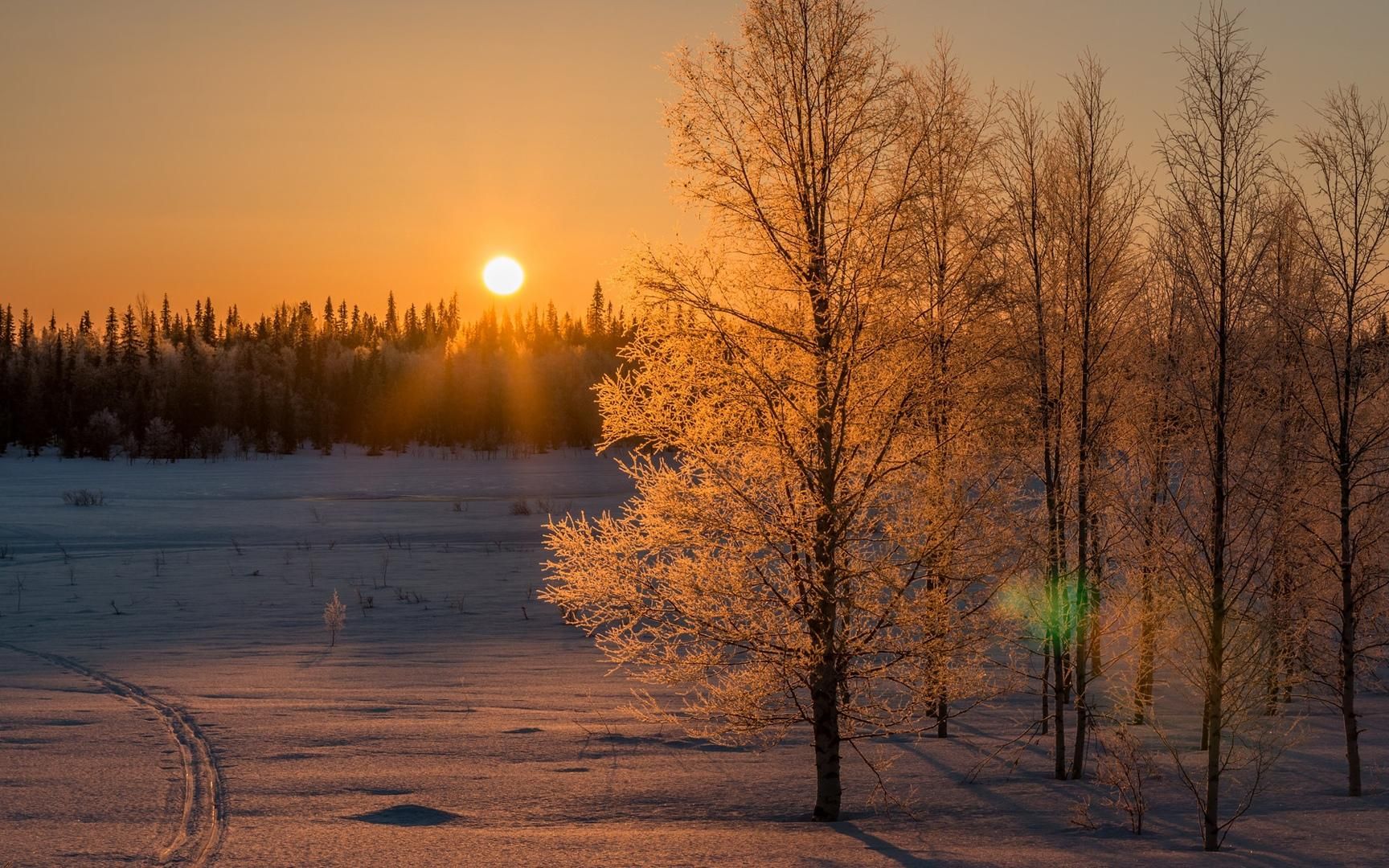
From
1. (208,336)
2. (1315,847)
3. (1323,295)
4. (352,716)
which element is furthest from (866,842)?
(208,336)

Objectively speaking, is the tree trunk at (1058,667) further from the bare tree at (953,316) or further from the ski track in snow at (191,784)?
the ski track in snow at (191,784)

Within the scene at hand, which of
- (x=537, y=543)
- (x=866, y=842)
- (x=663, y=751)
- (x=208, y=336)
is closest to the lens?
(x=866, y=842)

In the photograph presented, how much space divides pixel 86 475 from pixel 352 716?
51204mm

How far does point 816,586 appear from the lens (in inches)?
336

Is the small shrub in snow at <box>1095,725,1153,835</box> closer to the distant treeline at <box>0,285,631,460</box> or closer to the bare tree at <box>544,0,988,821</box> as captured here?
the bare tree at <box>544,0,988,821</box>

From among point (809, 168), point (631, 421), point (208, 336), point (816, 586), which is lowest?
point (816, 586)

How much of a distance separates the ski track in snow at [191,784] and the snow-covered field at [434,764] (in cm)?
4

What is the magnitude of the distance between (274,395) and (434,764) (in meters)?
91.7

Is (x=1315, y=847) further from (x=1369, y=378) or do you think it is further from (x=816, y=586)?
(x=1369, y=378)

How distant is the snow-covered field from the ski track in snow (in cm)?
4

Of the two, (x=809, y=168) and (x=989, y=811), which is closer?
(x=809, y=168)

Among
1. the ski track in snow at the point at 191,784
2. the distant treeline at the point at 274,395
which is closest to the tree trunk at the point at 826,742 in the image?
the ski track in snow at the point at 191,784

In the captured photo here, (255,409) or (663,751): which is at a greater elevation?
(255,409)

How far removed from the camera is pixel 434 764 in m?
10.3
